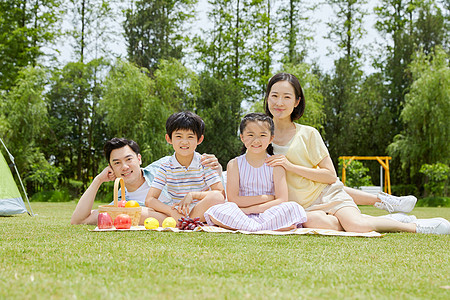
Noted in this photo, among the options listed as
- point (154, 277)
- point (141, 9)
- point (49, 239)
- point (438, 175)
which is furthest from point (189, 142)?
point (141, 9)

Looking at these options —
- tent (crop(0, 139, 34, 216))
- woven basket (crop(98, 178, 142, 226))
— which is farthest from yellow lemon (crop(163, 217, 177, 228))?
tent (crop(0, 139, 34, 216))

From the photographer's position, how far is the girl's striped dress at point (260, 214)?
152 inches

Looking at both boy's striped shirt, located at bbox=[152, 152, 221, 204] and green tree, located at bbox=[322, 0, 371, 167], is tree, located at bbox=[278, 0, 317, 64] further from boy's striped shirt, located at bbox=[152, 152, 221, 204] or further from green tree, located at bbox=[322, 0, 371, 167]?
boy's striped shirt, located at bbox=[152, 152, 221, 204]

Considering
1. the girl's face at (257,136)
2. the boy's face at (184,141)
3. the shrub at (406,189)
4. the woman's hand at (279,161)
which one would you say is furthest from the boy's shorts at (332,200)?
the shrub at (406,189)

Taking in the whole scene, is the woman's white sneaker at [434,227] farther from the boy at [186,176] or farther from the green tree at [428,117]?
the green tree at [428,117]

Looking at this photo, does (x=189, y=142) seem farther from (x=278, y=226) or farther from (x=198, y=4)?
(x=198, y=4)

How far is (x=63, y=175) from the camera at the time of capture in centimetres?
1764

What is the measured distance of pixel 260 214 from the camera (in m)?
4.04

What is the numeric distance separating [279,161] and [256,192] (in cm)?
37

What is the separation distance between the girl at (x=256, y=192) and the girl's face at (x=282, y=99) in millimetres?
238

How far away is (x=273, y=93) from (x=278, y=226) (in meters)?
1.25

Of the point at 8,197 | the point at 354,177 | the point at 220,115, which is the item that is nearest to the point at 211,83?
the point at 220,115

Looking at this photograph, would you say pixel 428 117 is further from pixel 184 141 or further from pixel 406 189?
pixel 184 141

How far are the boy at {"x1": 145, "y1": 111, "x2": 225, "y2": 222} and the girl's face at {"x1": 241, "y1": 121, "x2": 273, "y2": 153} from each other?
450 millimetres
